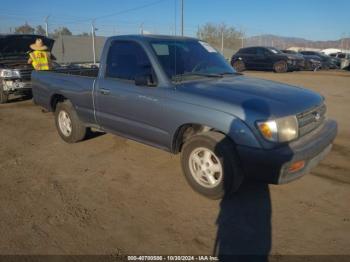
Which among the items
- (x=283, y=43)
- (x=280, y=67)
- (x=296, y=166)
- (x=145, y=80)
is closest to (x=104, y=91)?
(x=145, y=80)

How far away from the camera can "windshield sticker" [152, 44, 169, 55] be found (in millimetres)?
4727

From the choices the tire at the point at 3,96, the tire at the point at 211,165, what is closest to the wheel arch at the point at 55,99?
the tire at the point at 211,165

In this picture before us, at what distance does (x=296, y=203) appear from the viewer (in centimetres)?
402

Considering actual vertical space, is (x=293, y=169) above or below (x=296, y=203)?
above

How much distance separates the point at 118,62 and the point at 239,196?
2543 millimetres

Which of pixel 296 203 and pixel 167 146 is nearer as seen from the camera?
pixel 296 203

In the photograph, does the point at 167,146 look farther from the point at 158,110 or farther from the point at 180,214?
the point at 180,214

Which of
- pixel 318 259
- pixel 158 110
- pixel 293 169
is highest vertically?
pixel 158 110

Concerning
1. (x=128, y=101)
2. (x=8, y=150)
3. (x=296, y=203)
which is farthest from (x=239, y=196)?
(x=8, y=150)

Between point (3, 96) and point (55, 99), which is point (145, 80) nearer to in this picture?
point (55, 99)

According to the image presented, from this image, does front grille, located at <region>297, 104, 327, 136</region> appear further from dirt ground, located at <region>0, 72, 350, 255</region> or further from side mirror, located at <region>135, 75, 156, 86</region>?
side mirror, located at <region>135, 75, 156, 86</region>

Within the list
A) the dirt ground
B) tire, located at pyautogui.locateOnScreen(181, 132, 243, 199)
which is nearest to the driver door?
tire, located at pyautogui.locateOnScreen(181, 132, 243, 199)

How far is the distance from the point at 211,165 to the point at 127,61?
201 centimetres

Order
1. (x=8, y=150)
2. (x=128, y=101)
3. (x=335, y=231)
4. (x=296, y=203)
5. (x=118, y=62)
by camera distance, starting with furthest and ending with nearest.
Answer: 1. (x=8, y=150)
2. (x=118, y=62)
3. (x=128, y=101)
4. (x=296, y=203)
5. (x=335, y=231)
